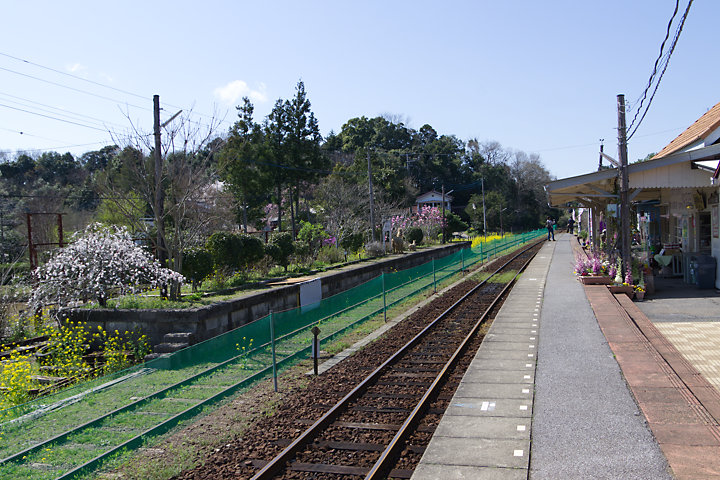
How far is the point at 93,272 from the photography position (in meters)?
13.4

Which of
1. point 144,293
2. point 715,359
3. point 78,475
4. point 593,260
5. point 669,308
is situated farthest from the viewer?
point 593,260

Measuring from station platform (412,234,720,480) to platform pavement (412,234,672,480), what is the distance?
13mm

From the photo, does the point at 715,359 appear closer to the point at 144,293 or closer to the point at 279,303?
the point at 279,303

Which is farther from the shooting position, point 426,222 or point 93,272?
point 426,222

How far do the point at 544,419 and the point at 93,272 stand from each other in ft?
34.9

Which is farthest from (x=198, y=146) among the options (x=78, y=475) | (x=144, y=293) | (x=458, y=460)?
(x=458, y=460)

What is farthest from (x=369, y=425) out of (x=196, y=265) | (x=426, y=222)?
(x=426, y=222)

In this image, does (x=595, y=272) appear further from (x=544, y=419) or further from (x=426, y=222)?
(x=426, y=222)

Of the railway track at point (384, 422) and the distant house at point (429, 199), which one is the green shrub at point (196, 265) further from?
the distant house at point (429, 199)

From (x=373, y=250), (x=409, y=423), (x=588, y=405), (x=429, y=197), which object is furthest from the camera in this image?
(x=429, y=197)

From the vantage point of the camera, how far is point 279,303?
645 inches

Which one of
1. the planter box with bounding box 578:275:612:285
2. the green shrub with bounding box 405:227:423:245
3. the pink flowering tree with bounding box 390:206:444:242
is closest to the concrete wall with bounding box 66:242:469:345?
the planter box with bounding box 578:275:612:285

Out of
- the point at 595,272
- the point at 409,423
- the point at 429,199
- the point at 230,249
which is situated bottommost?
the point at 409,423

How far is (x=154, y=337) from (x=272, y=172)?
26.8 metres
